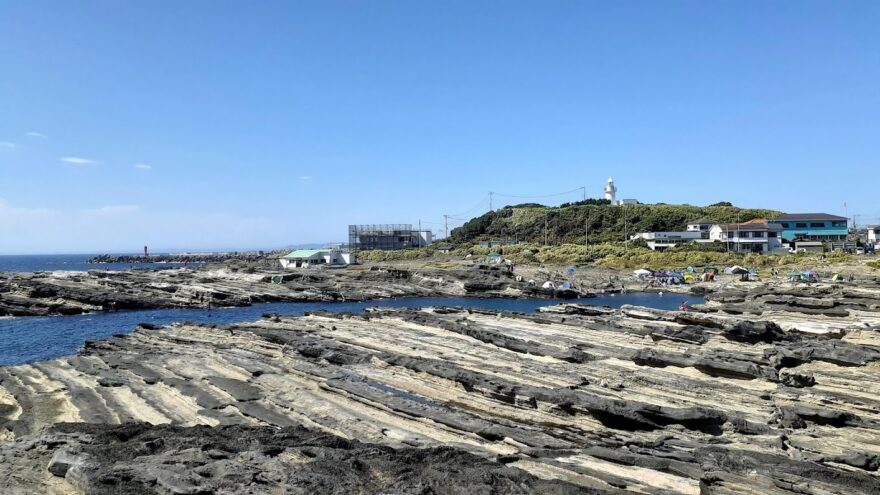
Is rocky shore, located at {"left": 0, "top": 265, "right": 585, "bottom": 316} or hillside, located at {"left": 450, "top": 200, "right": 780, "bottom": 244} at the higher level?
hillside, located at {"left": 450, "top": 200, "right": 780, "bottom": 244}

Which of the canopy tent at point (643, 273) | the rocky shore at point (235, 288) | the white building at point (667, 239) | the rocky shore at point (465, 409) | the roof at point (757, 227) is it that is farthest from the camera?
the white building at point (667, 239)

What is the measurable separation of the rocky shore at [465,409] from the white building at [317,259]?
76.8 m

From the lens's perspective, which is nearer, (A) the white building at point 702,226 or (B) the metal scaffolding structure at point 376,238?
(A) the white building at point 702,226

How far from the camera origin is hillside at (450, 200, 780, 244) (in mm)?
135500

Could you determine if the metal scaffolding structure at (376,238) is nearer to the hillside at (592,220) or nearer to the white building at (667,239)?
the hillside at (592,220)

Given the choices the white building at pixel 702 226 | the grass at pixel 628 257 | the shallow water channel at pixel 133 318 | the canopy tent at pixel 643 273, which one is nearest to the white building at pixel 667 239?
the white building at pixel 702 226

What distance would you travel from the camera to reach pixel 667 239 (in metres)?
113

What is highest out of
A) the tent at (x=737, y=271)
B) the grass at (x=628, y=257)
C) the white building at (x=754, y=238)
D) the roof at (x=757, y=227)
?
the roof at (x=757, y=227)

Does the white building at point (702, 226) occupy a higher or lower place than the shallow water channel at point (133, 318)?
higher

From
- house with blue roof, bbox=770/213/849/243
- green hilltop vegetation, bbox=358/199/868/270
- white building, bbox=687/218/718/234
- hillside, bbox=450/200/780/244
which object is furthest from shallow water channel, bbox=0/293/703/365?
hillside, bbox=450/200/780/244

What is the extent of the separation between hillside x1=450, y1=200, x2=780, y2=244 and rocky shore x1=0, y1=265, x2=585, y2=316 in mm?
55624

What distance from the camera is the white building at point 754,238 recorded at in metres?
102

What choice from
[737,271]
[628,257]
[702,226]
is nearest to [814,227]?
[702,226]

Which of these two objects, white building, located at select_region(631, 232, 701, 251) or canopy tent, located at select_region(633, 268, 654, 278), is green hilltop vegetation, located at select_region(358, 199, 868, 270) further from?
canopy tent, located at select_region(633, 268, 654, 278)
